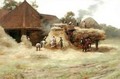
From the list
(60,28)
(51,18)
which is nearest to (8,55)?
(60,28)

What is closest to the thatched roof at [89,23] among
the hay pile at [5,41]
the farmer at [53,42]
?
the farmer at [53,42]

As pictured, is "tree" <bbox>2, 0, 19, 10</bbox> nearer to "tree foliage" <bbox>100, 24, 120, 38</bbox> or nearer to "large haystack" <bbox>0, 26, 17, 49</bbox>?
"tree foliage" <bbox>100, 24, 120, 38</bbox>

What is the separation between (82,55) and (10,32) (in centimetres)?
1116

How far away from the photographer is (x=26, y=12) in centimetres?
3669

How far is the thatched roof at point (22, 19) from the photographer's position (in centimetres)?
3566

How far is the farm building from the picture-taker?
35.5 m

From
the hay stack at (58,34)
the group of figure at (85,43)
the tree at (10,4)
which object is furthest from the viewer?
the tree at (10,4)

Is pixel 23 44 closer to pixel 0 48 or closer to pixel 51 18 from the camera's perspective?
pixel 0 48

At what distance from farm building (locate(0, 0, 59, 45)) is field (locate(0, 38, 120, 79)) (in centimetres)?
585

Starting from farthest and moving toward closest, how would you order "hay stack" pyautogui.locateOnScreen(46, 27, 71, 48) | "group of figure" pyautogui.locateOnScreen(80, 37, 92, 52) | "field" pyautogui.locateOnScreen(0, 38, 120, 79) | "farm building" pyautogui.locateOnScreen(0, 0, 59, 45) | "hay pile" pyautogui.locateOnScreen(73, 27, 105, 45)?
"farm building" pyautogui.locateOnScreen(0, 0, 59, 45) < "hay pile" pyautogui.locateOnScreen(73, 27, 105, 45) < "hay stack" pyautogui.locateOnScreen(46, 27, 71, 48) < "group of figure" pyautogui.locateOnScreen(80, 37, 92, 52) < "field" pyautogui.locateOnScreen(0, 38, 120, 79)

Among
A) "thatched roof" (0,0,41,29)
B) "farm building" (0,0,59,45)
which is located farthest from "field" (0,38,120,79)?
"thatched roof" (0,0,41,29)

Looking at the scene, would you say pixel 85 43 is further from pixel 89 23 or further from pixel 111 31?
pixel 111 31

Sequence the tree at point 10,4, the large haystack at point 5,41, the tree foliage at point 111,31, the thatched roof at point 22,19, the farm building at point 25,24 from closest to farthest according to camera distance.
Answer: the large haystack at point 5,41 → the farm building at point 25,24 → the thatched roof at point 22,19 → the tree foliage at point 111,31 → the tree at point 10,4

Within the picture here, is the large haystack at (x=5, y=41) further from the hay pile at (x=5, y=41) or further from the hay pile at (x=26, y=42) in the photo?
the hay pile at (x=26, y=42)
